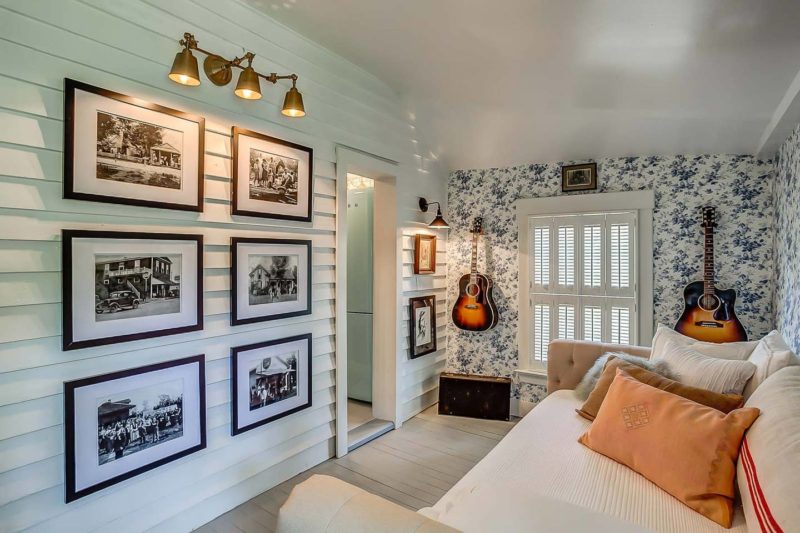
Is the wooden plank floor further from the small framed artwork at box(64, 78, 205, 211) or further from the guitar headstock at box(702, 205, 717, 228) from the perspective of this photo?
the guitar headstock at box(702, 205, 717, 228)

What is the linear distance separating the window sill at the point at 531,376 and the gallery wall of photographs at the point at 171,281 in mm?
2105

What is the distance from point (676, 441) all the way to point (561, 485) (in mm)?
Answer: 457

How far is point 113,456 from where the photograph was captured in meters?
1.86

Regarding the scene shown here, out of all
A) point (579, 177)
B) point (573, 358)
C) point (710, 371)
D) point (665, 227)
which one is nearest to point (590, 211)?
point (579, 177)

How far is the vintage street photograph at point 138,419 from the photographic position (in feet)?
6.00

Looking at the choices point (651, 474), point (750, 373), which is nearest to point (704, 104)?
point (750, 373)

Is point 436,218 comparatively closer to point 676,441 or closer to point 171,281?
point 171,281

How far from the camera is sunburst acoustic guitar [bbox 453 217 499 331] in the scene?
163 inches

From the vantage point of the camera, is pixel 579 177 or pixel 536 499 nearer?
pixel 536 499

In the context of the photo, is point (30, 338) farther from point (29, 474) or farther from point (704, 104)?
point (704, 104)

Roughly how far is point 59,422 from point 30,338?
35 centimetres

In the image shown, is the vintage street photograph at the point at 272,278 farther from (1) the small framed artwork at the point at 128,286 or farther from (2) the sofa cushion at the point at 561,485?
(2) the sofa cushion at the point at 561,485

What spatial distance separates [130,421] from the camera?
191cm

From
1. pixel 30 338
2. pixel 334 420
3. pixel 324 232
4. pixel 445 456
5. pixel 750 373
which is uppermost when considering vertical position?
pixel 324 232
